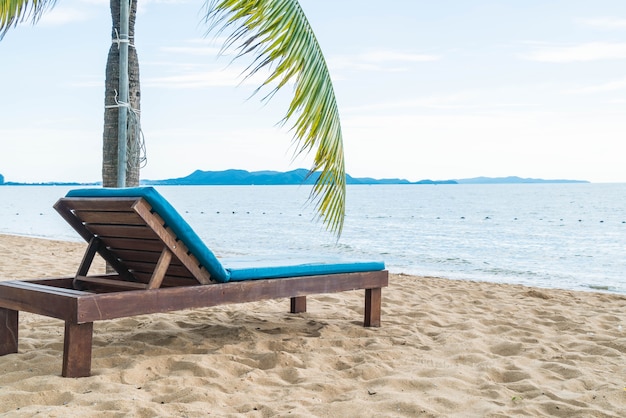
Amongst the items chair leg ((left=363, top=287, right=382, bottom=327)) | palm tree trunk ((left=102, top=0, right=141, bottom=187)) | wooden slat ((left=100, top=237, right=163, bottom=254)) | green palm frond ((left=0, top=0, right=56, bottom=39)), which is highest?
green palm frond ((left=0, top=0, right=56, bottom=39))

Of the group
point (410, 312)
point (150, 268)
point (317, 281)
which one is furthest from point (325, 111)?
point (410, 312)

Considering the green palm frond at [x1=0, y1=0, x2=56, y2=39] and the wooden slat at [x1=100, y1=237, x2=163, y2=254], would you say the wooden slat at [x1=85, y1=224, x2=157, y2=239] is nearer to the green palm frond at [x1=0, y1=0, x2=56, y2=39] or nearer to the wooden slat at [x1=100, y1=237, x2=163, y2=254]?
the wooden slat at [x1=100, y1=237, x2=163, y2=254]

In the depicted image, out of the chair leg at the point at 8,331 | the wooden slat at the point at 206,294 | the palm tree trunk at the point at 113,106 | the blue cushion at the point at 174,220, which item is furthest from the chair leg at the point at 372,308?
the palm tree trunk at the point at 113,106

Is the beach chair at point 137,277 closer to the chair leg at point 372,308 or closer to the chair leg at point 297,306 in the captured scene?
the chair leg at point 372,308

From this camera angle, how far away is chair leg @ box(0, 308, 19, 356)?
11.5ft

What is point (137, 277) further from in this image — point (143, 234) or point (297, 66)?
point (297, 66)

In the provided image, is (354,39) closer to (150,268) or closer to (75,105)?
(75,105)

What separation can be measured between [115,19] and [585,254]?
14178 millimetres

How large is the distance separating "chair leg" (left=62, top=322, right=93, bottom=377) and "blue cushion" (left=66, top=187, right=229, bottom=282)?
63cm

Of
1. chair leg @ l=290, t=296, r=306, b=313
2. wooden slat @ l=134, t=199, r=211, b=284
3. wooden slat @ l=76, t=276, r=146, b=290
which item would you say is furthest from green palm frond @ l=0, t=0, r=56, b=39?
chair leg @ l=290, t=296, r=306, b=313

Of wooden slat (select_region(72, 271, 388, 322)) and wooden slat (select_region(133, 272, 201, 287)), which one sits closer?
wooden slat (select_region(72, 271, 388, 322))

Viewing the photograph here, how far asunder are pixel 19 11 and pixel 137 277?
249cm

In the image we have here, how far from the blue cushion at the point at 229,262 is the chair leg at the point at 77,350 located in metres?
0.64

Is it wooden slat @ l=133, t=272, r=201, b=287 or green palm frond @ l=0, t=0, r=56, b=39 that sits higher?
green palm frond @ l=0, t=0, r=56, b=39
